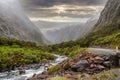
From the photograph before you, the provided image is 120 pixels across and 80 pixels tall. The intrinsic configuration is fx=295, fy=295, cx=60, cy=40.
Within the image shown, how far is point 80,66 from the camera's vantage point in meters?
33.0

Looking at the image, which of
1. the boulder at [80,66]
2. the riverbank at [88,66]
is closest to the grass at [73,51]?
the riverbank at [88,66]

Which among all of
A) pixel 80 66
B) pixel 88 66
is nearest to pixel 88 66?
pixel 88 66

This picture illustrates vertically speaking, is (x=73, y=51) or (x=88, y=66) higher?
(x=73, y=51)

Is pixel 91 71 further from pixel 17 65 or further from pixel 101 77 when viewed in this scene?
pixel 17 65

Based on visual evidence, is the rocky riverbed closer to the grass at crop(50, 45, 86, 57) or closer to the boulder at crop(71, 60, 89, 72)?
the boulder at crop(71, 60, 89, 72)

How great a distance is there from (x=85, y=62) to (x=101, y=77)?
535 cm

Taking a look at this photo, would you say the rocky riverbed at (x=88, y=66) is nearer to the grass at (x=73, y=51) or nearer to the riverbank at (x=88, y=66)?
the riverbank at (x=88, y=66)

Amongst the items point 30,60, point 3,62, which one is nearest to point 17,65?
point 3,62

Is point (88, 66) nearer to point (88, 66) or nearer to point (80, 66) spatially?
point (88, 66)

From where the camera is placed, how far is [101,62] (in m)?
33.9

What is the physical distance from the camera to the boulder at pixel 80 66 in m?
32.5

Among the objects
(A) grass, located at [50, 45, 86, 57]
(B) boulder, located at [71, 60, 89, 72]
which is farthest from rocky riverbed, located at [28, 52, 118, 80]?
(A) grass, located at [50, 45, 86, 57]

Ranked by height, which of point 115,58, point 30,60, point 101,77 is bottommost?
point 101,77

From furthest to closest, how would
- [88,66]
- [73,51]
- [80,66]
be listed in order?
[73,51]
[80,66]
[88,66]
